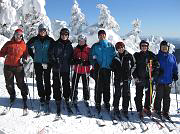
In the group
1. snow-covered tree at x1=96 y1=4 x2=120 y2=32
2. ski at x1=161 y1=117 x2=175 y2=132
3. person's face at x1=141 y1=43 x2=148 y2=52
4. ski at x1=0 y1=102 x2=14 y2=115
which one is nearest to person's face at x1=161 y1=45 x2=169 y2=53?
person's face at x1=141 y1=43 x2=148 y2=52

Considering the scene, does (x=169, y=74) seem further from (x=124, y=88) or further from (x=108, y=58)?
(x=108, y=58)

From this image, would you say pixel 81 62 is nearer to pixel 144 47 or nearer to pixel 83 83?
pixel 83 83

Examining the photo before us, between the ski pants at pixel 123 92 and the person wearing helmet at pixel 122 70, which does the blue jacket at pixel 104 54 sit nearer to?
the person wearing helmet at pixel 122 70

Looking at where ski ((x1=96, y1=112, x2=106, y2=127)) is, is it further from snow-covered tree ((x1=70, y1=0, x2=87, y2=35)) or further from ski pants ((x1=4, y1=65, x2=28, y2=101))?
snow-covered tree ((x1=70, y1=0, x2=87, y2=35))

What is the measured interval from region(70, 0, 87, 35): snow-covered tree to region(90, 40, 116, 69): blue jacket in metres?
49.2

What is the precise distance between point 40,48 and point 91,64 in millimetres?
1699

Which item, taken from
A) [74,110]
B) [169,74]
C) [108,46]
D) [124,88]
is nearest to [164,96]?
[169,74]

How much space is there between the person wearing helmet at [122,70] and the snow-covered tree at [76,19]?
4931 centimetres

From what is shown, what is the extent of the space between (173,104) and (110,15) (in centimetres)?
3596

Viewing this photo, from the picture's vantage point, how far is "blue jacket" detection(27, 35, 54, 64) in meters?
7.66

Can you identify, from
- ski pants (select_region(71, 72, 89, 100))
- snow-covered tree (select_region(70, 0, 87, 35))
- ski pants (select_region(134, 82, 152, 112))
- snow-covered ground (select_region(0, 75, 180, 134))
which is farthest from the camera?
snow-covered tree (select_region(70, 0, 87, 35))

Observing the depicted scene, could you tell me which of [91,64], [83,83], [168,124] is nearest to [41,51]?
[91,64]

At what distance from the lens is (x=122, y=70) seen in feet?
25.3

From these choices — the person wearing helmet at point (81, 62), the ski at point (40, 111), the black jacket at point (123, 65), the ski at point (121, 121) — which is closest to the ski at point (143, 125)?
the ski at point (121, 121)
